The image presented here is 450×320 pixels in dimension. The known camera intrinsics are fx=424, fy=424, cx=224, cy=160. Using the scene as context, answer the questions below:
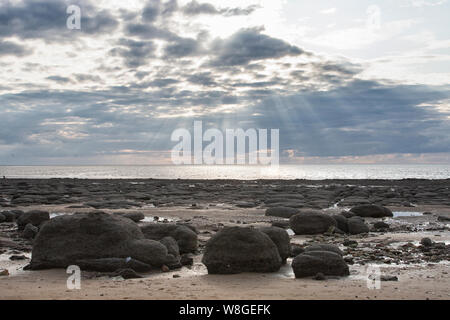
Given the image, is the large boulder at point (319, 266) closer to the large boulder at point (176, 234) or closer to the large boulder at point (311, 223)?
the large boulder at point (176, 234)

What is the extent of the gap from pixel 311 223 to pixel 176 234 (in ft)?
18.9

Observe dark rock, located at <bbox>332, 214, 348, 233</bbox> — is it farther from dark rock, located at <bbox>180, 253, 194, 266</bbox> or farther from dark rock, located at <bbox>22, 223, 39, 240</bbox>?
dark rock, located at <bbox>22, 223, 39, 240</bbox>

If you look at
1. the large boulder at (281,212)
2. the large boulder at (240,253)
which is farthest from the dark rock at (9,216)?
the large boulder at (240,253)

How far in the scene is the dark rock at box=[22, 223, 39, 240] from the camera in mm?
14520

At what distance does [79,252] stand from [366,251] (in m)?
7.68

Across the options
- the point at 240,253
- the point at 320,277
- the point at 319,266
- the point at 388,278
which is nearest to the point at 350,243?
the point at 319,266

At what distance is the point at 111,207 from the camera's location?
26.1 meters

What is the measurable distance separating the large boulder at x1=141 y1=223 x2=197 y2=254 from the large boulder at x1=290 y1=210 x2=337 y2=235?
4.89 metres

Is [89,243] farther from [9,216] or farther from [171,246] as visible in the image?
[9,216]

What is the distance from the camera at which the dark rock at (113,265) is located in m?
9.66

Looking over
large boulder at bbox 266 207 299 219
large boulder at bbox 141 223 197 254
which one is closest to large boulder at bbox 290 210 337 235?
large boulder at bbox 141 223 197 254

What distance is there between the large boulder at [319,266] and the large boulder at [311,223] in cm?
636

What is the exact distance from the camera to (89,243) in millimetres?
10367
